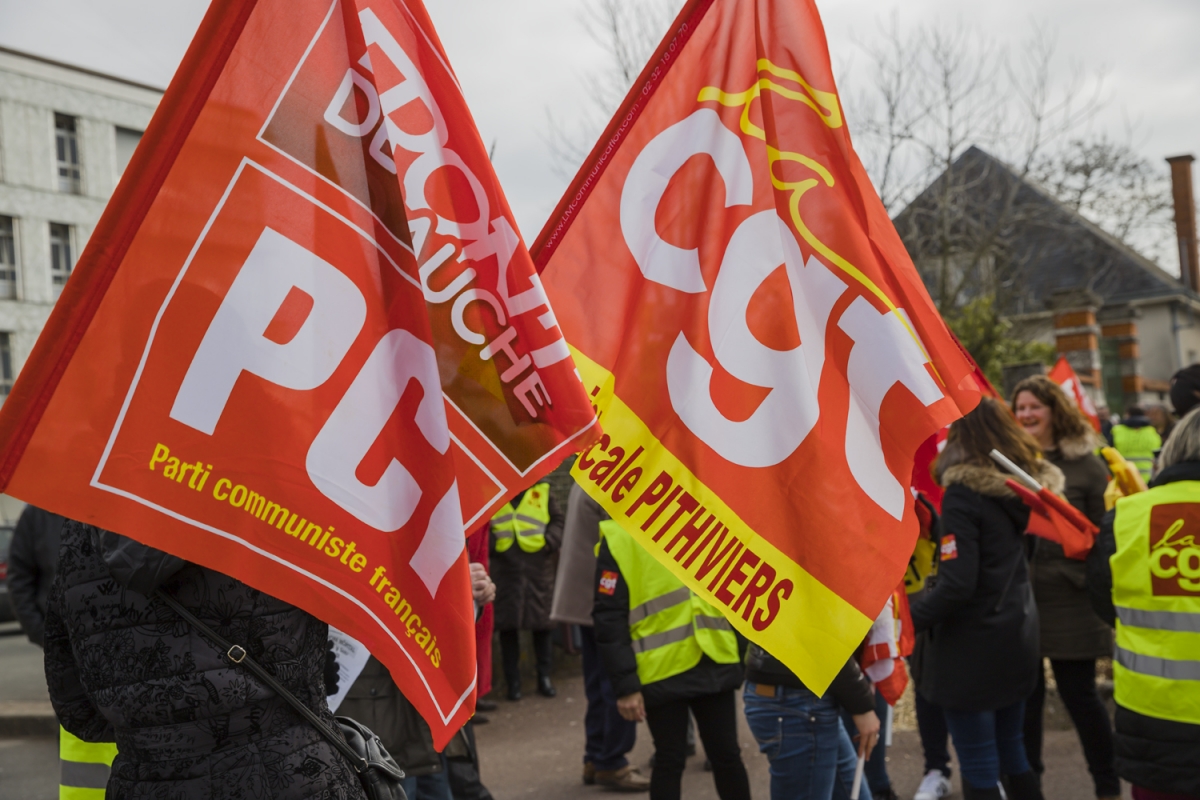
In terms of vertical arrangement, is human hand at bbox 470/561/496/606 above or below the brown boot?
above

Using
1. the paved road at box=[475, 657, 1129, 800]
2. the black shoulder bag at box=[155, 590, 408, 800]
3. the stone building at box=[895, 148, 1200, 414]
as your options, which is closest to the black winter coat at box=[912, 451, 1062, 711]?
the paved road at box=[475, 657, 1129, 800]

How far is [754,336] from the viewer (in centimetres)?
283

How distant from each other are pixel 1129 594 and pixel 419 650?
2.73m

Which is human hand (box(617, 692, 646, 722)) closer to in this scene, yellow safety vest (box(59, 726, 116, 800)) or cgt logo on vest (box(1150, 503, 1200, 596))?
cgt logo on vest (box(1150, 503, 1200, 596))

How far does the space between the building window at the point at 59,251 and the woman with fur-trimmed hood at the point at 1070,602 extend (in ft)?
128

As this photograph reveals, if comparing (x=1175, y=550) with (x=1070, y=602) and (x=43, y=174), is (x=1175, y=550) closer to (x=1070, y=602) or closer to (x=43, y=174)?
(x=1070, y=602)

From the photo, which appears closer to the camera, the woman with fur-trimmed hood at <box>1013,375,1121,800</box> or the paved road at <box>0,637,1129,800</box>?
the woman with fur-trimmed hood at <box>1013,375,1121,800</box>

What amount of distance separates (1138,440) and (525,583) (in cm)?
800

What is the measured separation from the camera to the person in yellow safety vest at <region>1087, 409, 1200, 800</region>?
11.5 feet

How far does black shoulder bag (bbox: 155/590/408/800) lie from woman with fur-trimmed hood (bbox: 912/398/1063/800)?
284cm

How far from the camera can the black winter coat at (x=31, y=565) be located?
5176 millimetres

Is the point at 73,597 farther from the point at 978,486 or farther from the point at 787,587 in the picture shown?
the point at 978,486

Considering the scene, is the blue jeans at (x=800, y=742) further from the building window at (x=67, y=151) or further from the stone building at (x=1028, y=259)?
the building window at (x=67, y=151)

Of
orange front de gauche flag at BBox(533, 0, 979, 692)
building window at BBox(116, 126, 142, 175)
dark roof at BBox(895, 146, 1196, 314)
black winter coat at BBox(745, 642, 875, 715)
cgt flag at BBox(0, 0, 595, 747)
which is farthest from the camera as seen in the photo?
building window at BBox(116, 126, 142, 175)
